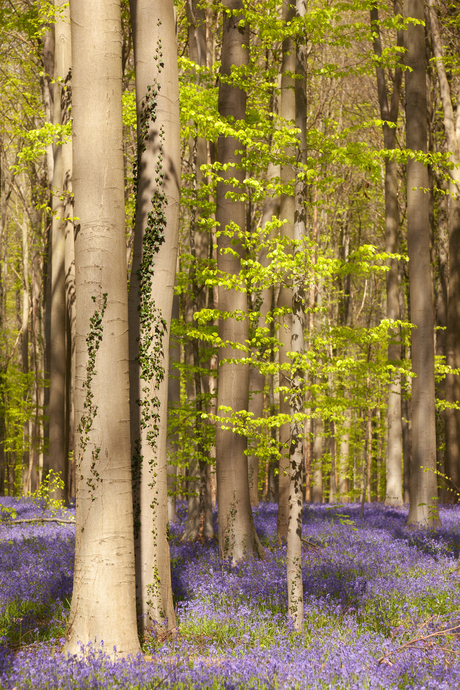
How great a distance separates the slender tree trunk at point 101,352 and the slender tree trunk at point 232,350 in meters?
4.02

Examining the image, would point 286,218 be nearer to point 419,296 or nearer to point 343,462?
point 419,296

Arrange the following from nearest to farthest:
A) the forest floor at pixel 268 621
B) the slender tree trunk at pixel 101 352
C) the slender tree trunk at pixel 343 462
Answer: the forest floor at pixel 268 621 → the slender tree trunk at pixel 101 352 → the slender tree trunk at pixel 343 462

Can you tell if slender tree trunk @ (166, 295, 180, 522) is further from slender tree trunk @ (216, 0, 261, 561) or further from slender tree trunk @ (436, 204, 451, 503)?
slender tree trunk @ (436, 204, 451, 503)

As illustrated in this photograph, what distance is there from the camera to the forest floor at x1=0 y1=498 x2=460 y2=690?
4.58 m

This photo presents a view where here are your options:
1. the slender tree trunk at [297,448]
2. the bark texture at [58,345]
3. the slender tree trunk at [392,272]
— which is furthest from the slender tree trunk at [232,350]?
the slender tree trunk at [392,272]

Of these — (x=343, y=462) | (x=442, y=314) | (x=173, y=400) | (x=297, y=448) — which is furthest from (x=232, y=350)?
(x=343, y=462)

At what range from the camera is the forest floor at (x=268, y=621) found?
4582 mm

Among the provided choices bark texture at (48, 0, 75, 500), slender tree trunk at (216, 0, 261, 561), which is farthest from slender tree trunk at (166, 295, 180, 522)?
bark texture at (48, 0, 75, 500)

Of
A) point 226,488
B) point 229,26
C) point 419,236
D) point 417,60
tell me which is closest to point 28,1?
point 229,26

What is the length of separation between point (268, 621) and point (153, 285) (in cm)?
408

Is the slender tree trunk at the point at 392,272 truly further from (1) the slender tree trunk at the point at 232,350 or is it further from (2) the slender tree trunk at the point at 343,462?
(1) the slender tree trunk at the point at 232,350

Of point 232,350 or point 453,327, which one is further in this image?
point 453,327

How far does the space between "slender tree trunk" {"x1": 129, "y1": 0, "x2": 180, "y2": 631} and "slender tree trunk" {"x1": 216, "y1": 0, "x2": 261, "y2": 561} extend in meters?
2.97

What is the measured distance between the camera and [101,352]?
5.62 meters
